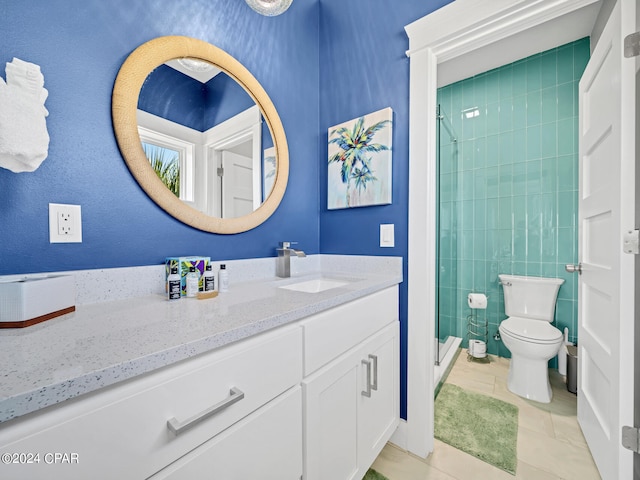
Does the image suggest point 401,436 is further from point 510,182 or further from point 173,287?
point 510,182

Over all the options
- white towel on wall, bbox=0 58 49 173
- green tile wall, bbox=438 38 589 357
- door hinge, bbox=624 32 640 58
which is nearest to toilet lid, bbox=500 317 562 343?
green tile wall, bbox=438 38 589 357

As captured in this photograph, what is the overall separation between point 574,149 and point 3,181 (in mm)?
3261

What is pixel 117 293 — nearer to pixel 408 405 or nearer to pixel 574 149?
pixel 408 405

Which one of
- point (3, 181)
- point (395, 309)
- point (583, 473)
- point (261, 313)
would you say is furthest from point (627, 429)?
point (3, 181)

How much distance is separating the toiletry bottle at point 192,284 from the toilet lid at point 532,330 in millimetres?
2052

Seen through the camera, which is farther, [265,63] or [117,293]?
[265,63]

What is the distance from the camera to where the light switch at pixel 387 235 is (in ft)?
4.86

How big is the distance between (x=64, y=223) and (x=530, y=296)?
2.90m

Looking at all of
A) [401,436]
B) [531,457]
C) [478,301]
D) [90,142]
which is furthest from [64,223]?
[478,301]

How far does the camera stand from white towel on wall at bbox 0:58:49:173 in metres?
0.68

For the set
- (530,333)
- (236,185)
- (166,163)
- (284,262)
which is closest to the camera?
(166,163)

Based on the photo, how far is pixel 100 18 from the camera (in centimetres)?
92

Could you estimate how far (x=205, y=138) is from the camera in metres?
1.21

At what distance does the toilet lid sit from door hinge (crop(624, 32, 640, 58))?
61.7 inches
